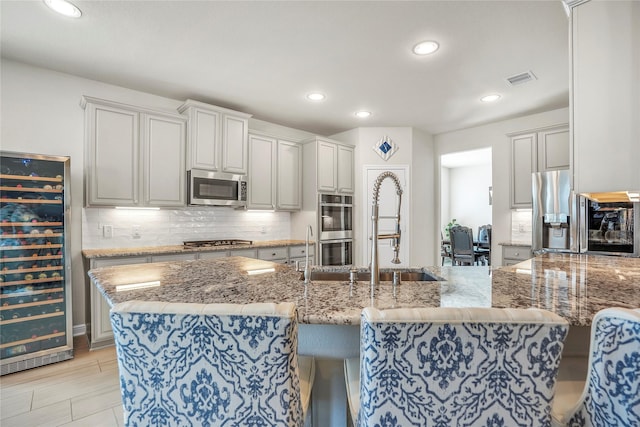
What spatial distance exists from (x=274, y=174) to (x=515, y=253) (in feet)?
11.0

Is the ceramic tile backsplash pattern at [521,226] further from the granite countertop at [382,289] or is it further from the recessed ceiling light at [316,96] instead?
the recessed ceiling light at [316,96]

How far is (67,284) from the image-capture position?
266 centimetres

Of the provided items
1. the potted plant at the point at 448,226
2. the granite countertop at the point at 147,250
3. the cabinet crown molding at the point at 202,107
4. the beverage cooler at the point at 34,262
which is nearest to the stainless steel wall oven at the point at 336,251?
the granite countertop at the point at 147,250

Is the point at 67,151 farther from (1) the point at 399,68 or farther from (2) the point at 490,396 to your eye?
(2) the point at 490,396

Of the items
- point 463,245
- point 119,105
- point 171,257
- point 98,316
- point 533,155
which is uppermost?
point 119,105

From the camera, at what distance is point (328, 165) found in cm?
452

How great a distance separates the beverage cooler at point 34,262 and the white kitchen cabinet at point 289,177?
236 cm

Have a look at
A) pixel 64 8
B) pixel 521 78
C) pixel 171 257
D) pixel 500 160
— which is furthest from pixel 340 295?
pixel 500 160

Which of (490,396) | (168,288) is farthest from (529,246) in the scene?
(168,288)

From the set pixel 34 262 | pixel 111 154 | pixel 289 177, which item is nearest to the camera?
pixel 34 262

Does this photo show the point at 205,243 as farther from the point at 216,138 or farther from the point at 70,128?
the point at 70,128

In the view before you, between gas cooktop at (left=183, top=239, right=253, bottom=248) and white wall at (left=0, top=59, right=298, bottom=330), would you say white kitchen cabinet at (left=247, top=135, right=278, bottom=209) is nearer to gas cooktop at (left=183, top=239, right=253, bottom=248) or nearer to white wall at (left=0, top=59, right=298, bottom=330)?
gas cooktop at (left=183, top=239, right=253, bottom=248)

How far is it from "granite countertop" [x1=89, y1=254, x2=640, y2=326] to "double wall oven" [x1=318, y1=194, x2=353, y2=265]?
2643 millimetres

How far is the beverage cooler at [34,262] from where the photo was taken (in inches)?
94.7
